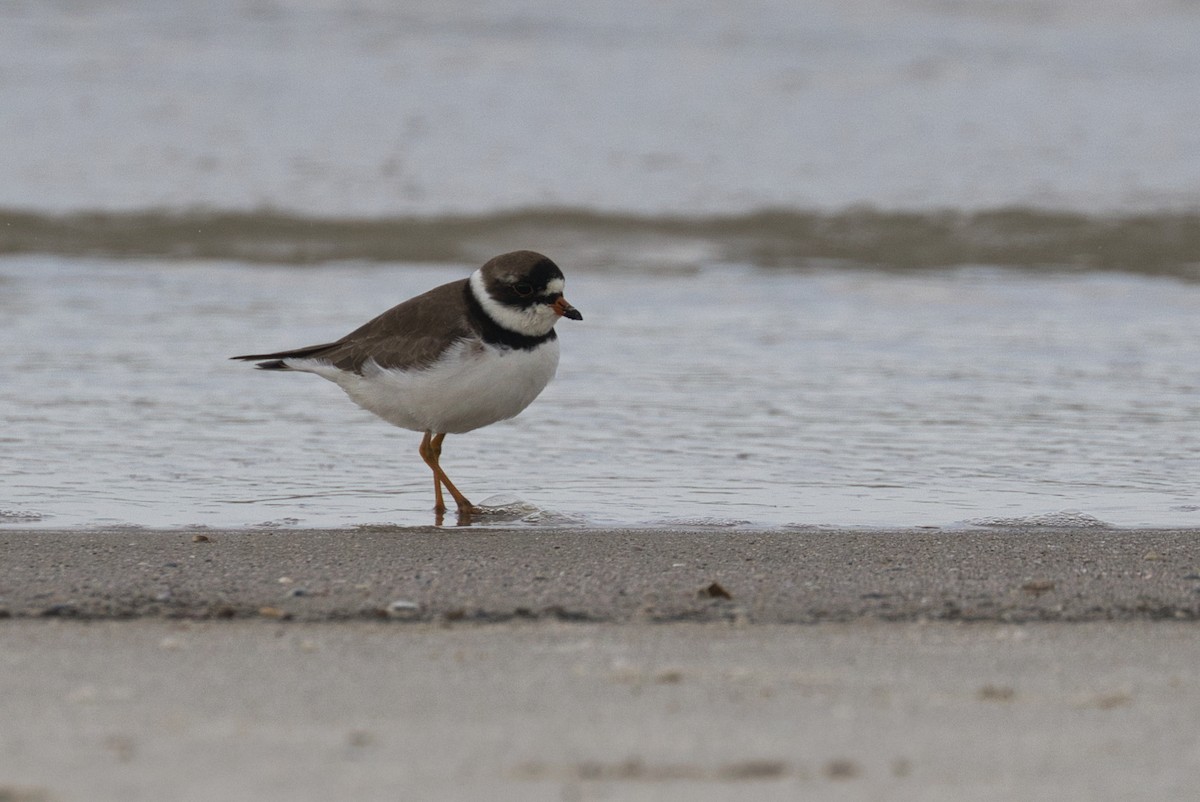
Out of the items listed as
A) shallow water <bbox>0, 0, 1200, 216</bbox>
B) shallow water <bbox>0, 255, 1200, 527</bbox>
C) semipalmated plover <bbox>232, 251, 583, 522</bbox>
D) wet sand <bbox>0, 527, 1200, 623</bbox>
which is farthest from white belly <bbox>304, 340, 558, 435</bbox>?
shallow water <bbox>0, 0, 1200, 216</bbox>

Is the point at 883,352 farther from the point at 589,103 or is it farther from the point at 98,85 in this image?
the point at 98,85

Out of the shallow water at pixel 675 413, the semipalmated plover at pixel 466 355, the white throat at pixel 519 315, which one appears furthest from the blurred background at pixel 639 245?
the white throat at pixel 519 315

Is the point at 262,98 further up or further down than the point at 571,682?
further up

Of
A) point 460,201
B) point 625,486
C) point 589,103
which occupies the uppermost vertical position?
point 589,103

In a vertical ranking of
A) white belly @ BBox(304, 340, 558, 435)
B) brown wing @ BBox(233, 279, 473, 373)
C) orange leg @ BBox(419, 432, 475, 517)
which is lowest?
orange leg @ BBox(419, 432, 475, 517)

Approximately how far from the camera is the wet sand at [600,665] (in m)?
2.49

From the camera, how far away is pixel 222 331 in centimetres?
828

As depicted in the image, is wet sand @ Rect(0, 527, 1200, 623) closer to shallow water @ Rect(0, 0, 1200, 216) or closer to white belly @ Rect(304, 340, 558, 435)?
white belly @ Rect(304, 340, 558, 435)

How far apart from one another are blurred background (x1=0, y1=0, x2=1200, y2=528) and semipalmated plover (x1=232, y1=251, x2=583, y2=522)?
288 millimetres

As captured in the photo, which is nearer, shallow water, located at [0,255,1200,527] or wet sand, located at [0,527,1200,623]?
wet sand, located at [0,527,1200,623]

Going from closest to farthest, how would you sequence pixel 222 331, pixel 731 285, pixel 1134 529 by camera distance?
pixel 1134 529
pixel 222 331
pixel 731 285

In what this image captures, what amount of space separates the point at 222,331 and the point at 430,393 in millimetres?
3352

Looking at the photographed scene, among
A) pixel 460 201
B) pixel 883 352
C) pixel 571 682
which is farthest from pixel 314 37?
pixel 571 682

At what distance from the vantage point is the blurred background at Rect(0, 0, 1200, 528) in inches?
219
